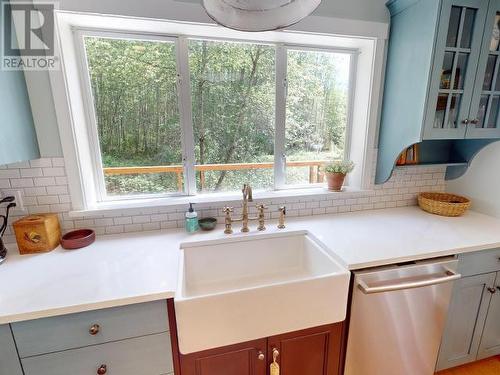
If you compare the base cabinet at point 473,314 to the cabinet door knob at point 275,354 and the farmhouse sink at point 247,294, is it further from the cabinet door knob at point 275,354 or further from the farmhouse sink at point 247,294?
the cabinet door knob at point 275,354

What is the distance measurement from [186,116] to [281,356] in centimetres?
142

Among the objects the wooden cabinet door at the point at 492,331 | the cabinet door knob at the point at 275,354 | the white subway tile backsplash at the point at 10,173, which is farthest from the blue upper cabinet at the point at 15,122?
the wooden cabinet door at the point at 492,331

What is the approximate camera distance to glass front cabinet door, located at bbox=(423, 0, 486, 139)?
4.30 feet

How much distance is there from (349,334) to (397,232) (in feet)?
2.20

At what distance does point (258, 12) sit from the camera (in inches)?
32.9

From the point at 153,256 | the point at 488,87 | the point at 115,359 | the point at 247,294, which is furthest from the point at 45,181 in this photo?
the point at 488,87

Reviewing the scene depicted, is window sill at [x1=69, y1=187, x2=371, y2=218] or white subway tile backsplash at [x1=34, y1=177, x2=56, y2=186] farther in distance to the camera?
window sill at [x1=69, y1=187, x2=371, y2=218]

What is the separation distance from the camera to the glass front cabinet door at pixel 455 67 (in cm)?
131

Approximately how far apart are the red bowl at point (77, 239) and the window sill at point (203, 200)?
3.8 inches

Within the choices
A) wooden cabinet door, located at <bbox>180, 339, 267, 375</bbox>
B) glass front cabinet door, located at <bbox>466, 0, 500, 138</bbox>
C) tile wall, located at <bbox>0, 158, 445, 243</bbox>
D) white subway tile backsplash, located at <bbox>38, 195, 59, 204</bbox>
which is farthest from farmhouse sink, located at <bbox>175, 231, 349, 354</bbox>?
glass front cabinet door, located at <bbox>466, 0, 500, 138</bbox>

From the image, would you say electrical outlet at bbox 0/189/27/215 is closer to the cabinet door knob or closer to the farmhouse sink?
the farmhouse sink

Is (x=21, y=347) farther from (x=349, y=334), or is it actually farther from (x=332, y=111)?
(x=332, y=111)

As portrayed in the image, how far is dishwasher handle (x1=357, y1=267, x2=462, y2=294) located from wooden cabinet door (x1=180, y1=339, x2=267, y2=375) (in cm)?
51

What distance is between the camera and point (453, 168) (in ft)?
6.12
